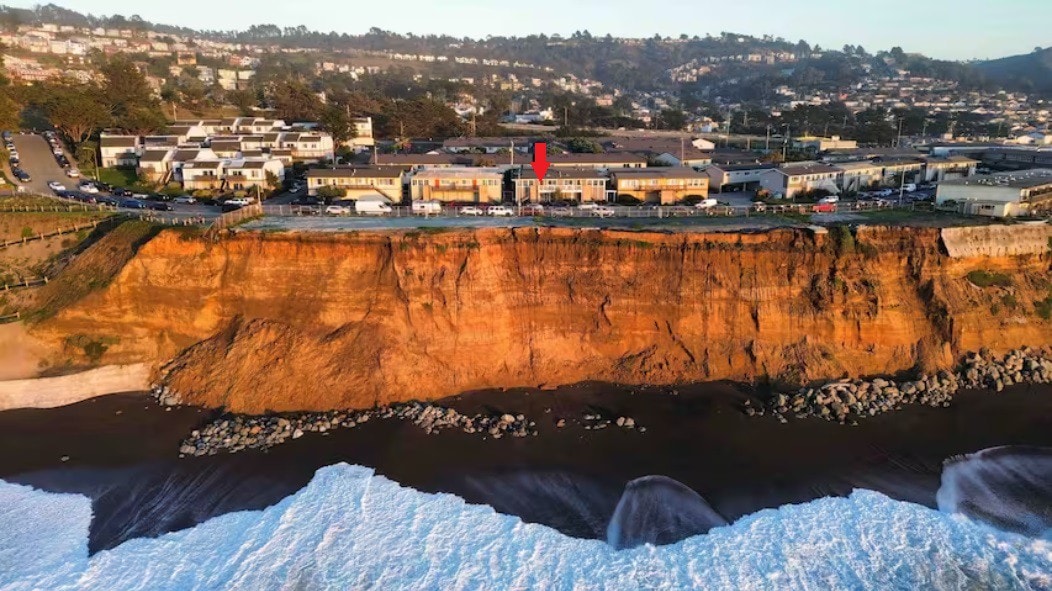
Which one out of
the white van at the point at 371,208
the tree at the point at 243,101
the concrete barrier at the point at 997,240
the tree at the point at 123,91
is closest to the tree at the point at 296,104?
the tree at the point at 243,101

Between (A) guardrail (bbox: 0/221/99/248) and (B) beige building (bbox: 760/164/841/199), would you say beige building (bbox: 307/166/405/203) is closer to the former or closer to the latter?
(A) guardrail (bbox: 0/221/99/248)

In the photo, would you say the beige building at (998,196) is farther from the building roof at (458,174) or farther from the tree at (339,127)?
the tree at (339,127)

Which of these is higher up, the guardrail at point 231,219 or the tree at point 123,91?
the tree at point 123,91

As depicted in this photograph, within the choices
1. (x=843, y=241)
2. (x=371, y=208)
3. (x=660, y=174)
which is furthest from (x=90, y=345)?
(x=660, y=174)

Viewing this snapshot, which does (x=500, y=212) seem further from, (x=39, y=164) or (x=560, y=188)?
(x=39, y=164)

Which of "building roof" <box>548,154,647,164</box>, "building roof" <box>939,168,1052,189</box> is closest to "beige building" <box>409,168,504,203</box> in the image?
"building roof" <box>548,154,647,164</box>

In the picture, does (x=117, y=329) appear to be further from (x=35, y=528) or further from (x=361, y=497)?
(x=361, y=497)
